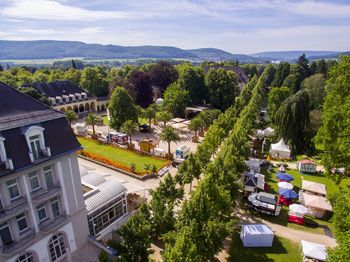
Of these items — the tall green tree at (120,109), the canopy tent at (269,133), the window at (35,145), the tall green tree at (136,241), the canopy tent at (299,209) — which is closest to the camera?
the window at (35,145)

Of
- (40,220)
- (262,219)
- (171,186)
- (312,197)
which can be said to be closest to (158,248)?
(171,186)

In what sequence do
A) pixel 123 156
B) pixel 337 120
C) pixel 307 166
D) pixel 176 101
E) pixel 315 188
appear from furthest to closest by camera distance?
pixel 176 101 → pixel 123 156 → pixel 307 166 → pixel 315 188 → pixel 337 120

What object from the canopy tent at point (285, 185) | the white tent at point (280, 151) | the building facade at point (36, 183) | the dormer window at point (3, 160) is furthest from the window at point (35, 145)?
the white tent at point (280, 151)

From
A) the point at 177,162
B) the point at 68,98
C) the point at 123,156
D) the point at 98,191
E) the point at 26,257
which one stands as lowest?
the point at 123,156

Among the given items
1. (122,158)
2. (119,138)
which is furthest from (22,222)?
(119,138)

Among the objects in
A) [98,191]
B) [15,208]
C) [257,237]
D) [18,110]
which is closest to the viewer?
[15,208]

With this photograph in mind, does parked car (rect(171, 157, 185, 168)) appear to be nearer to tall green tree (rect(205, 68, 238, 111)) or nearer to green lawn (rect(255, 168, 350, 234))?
green lawn (rect(255, 168, 350, 234))

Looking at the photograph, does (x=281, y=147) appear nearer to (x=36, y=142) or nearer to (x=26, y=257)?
(x=36, y=142)

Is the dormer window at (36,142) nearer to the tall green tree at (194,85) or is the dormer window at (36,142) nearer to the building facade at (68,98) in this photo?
the building facade at (68,98)
